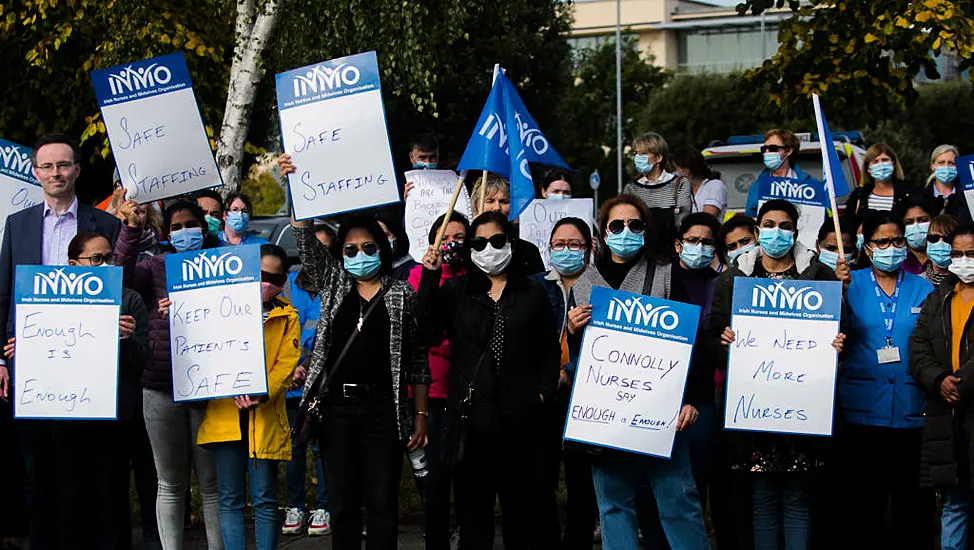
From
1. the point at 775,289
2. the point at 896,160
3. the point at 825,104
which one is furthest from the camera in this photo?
the point at 825,104

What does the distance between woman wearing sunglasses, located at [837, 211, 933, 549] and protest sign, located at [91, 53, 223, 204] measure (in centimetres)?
375

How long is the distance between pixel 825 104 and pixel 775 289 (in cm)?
754

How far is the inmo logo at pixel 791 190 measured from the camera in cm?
980

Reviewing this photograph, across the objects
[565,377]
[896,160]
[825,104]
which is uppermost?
[825,104]

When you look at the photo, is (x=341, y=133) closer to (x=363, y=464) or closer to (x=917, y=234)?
(x=363, y=464)

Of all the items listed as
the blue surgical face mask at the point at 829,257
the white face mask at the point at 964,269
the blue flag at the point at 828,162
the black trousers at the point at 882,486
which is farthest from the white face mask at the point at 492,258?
the blue surgical face mask at the point at 829,257

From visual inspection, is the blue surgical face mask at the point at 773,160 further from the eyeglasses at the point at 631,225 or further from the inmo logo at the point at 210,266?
the inmo logo at the point at 210,266

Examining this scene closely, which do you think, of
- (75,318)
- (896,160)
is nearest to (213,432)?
(75,318)

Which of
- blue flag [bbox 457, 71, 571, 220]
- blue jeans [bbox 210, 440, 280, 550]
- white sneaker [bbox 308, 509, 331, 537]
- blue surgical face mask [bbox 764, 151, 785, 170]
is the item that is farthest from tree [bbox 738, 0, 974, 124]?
blue jeans [bbox 210, 440, 280, 550]

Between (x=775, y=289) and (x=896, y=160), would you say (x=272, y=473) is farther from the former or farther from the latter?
(x=896, y=160)

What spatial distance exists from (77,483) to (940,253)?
15.5ft

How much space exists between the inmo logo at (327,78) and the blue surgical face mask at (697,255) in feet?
6.44

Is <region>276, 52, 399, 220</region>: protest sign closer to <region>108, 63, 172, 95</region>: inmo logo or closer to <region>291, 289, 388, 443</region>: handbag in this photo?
<region>291, 289, 388, 443</region>: handbag

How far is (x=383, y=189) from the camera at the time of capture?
7.68m
